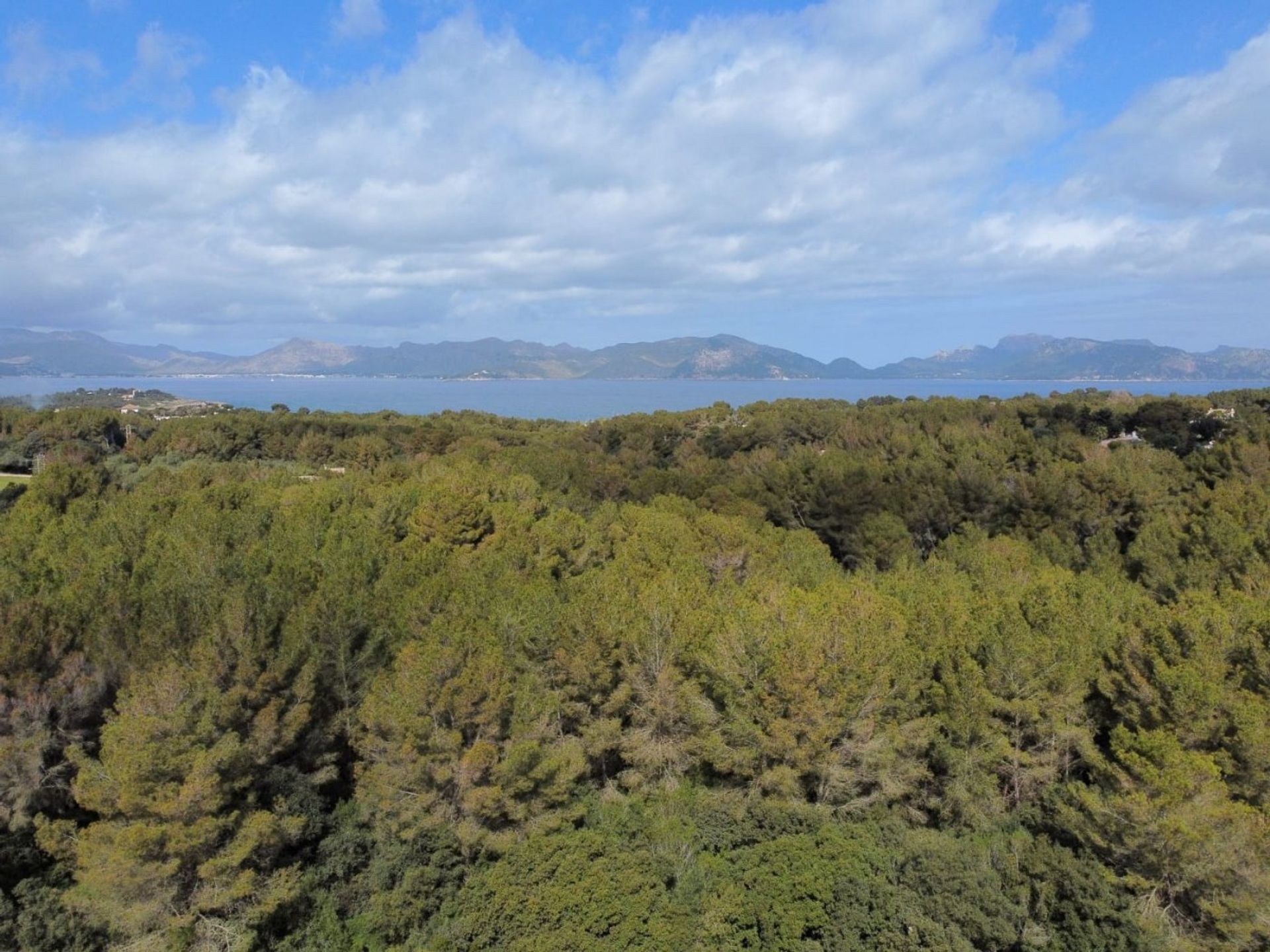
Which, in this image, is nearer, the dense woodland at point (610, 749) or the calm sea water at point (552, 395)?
the dense woodland at point (610, 749)

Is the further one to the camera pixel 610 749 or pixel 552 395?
pixel 552 395

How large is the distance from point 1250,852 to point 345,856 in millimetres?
13565

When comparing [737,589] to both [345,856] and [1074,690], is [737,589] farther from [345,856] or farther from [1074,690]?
[345,856]

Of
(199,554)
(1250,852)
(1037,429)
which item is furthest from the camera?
(1037,429)

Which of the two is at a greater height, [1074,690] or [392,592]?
[392,592]

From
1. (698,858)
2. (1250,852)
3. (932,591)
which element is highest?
(932,591)

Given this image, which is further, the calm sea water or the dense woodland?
the calm sea water

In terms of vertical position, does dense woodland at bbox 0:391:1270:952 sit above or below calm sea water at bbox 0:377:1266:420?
below

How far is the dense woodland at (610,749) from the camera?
1048 cm

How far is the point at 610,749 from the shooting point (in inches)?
586

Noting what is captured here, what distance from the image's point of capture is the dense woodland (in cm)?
1048

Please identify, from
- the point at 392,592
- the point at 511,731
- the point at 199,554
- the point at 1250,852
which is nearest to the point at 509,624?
the point at 511,731

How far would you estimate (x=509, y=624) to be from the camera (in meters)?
14.4

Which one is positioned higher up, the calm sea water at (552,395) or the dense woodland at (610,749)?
the calm sea water at (552,395)
